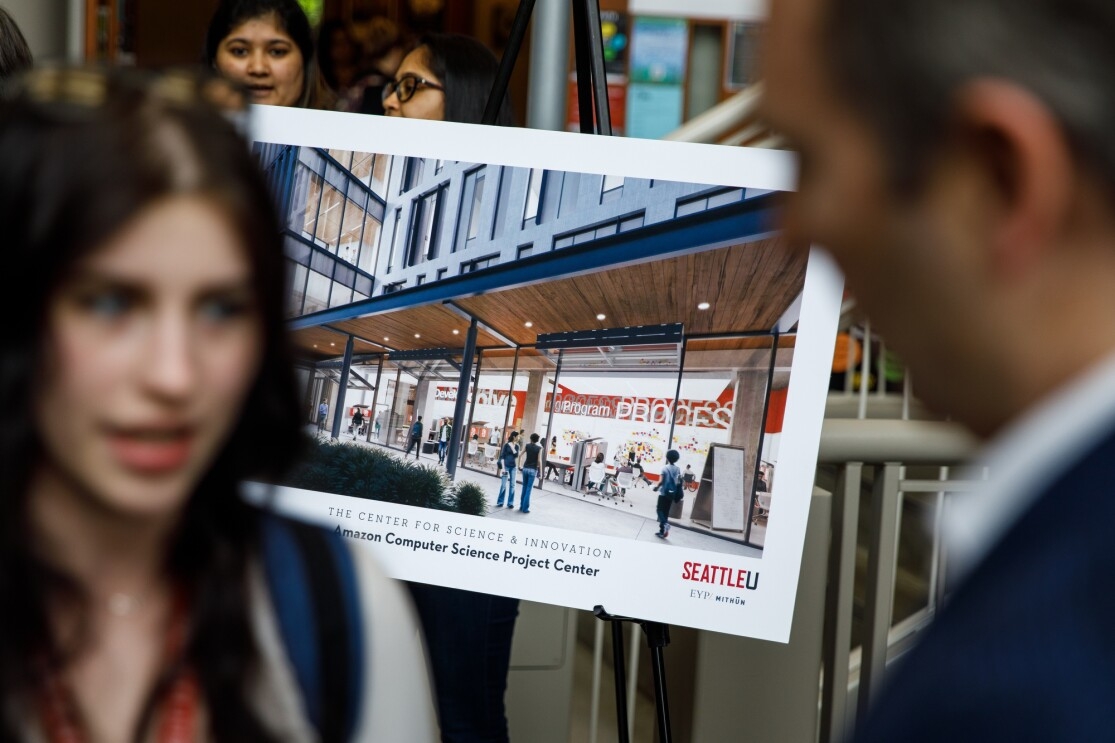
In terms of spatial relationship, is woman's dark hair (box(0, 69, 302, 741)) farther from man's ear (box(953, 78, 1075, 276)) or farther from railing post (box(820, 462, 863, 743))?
railing post (box(820, 462, 863, 743))

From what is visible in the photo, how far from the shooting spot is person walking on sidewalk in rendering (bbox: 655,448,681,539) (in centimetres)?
195

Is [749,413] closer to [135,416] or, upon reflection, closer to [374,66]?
[135,416]

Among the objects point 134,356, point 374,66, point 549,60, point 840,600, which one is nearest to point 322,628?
point 134,356

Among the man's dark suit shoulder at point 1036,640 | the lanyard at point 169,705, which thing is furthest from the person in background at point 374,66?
the man's dark suit shoulder at point 1036,640

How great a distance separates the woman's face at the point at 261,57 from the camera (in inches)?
106

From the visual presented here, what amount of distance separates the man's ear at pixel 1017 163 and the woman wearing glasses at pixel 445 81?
2.12m

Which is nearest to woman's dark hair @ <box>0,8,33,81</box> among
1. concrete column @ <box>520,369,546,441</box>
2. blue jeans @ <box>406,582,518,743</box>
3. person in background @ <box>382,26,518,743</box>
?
person in background @ <box>382,26,518,743</box>

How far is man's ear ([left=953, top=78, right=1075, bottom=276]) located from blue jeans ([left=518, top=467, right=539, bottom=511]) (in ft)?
4.75

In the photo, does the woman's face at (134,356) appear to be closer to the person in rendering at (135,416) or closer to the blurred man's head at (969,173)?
the person in rendering at (135,416)

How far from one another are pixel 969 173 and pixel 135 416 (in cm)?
54

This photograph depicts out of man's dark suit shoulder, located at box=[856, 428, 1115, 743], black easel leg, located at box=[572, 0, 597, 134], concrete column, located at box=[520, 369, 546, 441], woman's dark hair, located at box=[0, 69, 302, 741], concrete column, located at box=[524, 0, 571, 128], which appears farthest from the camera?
concrete column, located at box=[524, 0, 571, 128]

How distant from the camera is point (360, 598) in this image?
2.70ft

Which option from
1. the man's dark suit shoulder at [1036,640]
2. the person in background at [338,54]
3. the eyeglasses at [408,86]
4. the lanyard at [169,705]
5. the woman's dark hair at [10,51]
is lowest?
the lanyard at [169,705]

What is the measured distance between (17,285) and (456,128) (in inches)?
53.1
